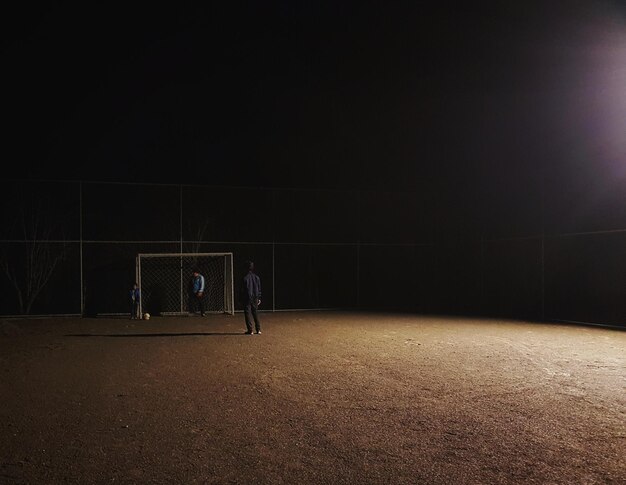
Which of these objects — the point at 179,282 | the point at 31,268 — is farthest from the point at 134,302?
the point at 31,268

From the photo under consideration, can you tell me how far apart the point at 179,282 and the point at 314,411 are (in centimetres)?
1454

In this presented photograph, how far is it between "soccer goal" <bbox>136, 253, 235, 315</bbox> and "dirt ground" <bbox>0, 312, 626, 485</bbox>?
691 centimetres

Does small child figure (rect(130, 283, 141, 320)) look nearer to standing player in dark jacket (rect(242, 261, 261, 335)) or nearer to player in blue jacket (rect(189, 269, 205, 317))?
player in blue jacket (rect(189, 269, 205, 317))

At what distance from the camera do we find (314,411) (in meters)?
5.91

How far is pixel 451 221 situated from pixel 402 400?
18076 millimetres

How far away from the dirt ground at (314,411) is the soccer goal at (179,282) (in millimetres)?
6905

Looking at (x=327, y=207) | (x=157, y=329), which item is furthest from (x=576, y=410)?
(x=327, y=207)

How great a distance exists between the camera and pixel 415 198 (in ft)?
77.4

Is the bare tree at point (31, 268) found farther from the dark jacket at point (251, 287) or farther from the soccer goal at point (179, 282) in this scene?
the dark jacket at point (251, 287)

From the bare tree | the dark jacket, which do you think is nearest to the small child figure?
the bare tree

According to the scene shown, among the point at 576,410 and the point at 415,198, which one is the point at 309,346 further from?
the point at 415,198

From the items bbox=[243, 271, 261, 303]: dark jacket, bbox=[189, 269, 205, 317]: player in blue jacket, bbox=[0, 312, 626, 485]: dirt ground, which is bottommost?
bbox=[0, 312, 626, 485]: dirt ground

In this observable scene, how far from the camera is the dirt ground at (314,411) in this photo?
4.22 metres

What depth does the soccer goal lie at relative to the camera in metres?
18.4
